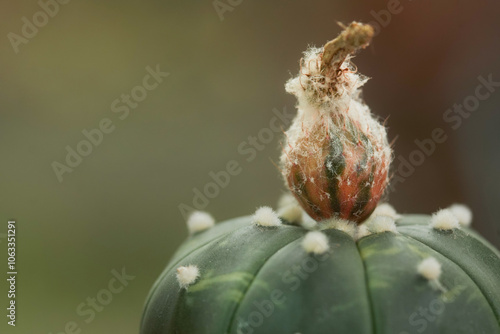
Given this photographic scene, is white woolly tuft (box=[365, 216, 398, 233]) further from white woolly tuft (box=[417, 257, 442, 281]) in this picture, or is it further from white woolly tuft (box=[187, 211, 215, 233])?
white woolly tuft (box=[187, 211, 215, 233])

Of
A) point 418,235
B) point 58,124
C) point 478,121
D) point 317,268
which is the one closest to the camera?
point 317,268

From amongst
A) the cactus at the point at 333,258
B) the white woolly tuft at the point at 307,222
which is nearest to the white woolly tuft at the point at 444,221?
the cactus at the point at 333,258

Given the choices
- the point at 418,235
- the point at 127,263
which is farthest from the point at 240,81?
the point at 418,235

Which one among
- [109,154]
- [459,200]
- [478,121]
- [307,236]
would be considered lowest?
[459,200]

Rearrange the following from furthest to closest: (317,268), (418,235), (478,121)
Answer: (478,121)
(418,235)
(317,268)

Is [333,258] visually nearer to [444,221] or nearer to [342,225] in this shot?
[342,225]

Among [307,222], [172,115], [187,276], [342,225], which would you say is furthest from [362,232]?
[172,115]

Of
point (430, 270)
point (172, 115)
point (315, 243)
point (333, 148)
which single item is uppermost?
point (172, 115)

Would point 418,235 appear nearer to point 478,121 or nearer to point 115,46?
point 478,121

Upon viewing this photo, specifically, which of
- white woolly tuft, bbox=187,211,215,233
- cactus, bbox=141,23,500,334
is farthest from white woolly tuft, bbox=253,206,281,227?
white woolly tuft, bbox=187,211,215,233
